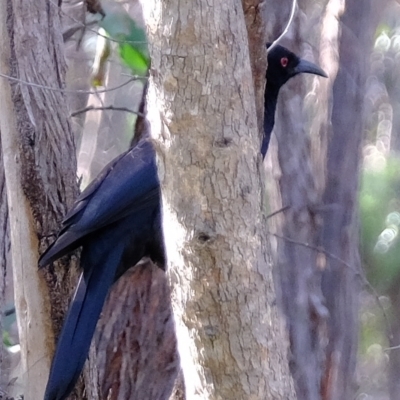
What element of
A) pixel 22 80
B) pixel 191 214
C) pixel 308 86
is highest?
pixel 308 86

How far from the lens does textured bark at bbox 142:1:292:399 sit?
1.64 m

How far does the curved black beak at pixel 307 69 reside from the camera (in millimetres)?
4238

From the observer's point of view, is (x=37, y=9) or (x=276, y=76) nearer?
(x=37, y=9)

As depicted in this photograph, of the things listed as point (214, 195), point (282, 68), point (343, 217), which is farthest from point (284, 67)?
point (214, 195)

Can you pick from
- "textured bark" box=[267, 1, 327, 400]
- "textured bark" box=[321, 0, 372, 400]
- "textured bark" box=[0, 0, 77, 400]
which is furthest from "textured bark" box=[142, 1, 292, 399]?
"textured bark" box=[321, 0, 372, 400]

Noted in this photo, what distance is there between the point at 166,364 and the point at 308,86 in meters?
2.46

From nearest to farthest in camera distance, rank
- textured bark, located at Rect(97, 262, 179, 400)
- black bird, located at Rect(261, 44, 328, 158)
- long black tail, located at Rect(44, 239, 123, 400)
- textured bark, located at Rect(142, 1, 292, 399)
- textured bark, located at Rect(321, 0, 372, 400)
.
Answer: textured bark, located at Rect(142, 1, 292, 399)
long black tail, located at Rect(44, 239, 123, 400)
textured bark, located at Rect(97, 262, 179, 400)
black bird, located at Rect(261, 44, 328, 158)
textured bark, located at Rect(321, 0, 372, 400)

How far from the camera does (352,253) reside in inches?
177

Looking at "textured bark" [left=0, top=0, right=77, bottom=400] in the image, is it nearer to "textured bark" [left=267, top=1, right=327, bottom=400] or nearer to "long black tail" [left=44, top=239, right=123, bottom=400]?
"long black tail" [left=44, top=239, right=123, bottom=400]

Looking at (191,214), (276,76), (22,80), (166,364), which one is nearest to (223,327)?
(191,214)

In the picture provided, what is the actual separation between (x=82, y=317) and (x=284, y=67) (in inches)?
74.2

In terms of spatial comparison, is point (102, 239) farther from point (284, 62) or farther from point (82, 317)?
point (284, 62)

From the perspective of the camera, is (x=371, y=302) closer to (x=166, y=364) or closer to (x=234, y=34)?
(x=166, y=364)

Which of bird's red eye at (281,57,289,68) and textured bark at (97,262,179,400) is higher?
bird's red eye at (281,57,289,68)
